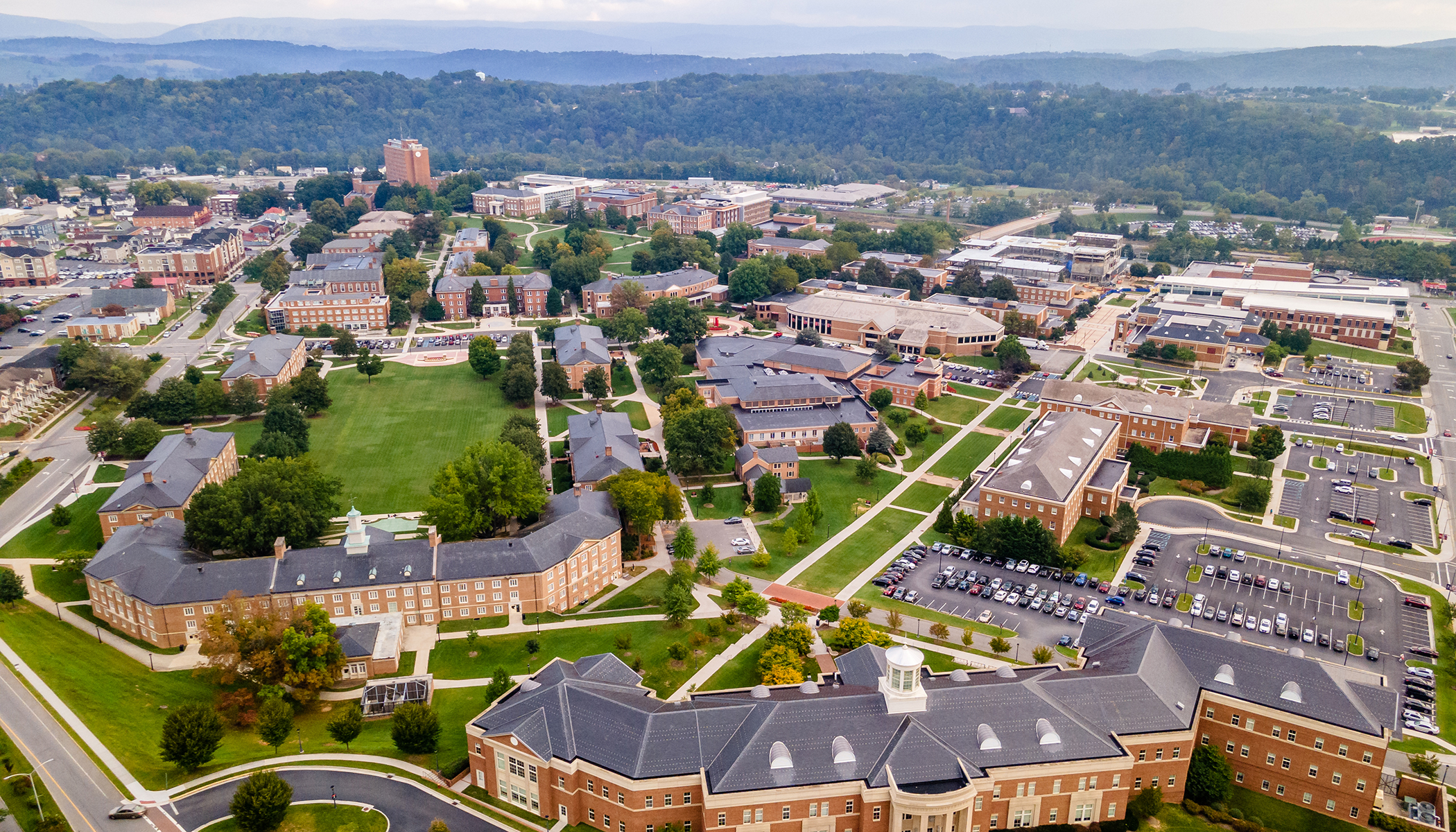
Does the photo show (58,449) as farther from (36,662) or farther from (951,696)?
(951,696)

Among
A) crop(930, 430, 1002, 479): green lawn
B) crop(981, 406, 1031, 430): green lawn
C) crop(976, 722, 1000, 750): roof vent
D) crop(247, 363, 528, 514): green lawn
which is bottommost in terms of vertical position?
crop(247, 363, 528, 514): green lawn

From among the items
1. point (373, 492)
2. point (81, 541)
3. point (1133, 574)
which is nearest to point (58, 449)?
point (81, 541)

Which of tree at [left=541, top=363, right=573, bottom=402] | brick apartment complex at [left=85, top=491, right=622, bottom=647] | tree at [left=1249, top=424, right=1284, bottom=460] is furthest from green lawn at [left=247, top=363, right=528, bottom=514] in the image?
tree at [left=1249, top=424, right=1284, bottom=460]

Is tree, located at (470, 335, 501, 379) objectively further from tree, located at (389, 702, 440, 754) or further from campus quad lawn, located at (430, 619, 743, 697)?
tree, located at (389, 702, 440, 754)

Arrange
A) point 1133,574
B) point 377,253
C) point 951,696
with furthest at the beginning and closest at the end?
1. point 377,253
2. point 1133,574
3. point 951,696

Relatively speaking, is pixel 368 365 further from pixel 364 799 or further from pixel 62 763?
pixel 364 799

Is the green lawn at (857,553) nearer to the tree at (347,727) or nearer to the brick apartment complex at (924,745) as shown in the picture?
the brick apartment complex at (924,745)

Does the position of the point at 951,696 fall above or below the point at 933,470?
above

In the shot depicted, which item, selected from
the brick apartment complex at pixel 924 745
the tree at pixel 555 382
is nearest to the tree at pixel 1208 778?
the brick apartment complex at pixel 924 745

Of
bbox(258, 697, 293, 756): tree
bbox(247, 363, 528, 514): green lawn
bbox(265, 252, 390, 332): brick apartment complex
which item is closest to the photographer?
bbox(258, 697, 293, 756): tree
